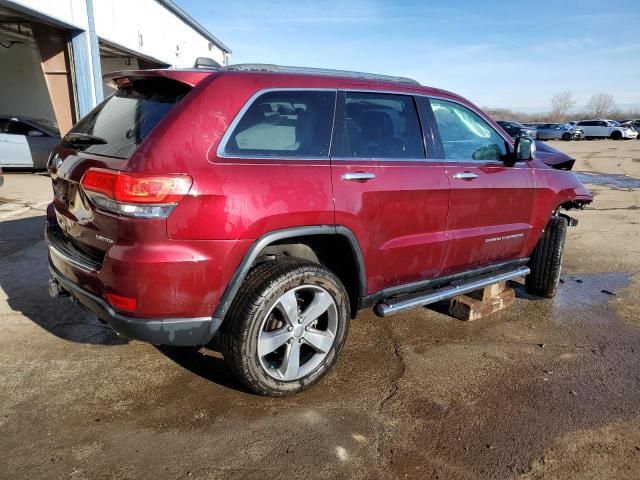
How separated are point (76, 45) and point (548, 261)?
33.5 feet

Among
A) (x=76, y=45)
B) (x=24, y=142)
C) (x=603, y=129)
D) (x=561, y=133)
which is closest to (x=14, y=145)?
(x=24, y=142)

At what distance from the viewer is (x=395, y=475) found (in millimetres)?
2355

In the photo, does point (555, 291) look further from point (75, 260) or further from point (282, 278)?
point (75, 260)

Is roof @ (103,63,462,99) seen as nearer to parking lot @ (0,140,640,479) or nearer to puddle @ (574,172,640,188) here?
parking lot @ (0,140,640,479)

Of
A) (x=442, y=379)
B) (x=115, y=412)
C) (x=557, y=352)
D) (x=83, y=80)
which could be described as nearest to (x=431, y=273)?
(x=442, y=379)

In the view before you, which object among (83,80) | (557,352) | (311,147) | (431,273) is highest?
(83,80)

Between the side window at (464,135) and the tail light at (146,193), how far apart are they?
2029mm

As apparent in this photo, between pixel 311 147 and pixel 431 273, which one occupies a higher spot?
pixel 311 147

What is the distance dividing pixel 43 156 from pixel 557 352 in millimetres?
12704

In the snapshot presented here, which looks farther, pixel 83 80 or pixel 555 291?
pixel 83 80

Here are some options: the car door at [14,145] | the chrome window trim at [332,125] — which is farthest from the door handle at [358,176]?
the car door at [14,145]

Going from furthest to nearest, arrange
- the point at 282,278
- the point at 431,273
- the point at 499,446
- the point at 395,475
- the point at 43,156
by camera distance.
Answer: the point at 43,156 → the point at 431,273 → the point at 282,278 → the point at 499,446 → the point at 395,475

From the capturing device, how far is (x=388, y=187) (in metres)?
3.12

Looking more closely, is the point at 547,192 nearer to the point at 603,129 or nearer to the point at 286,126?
the point at 286,126
